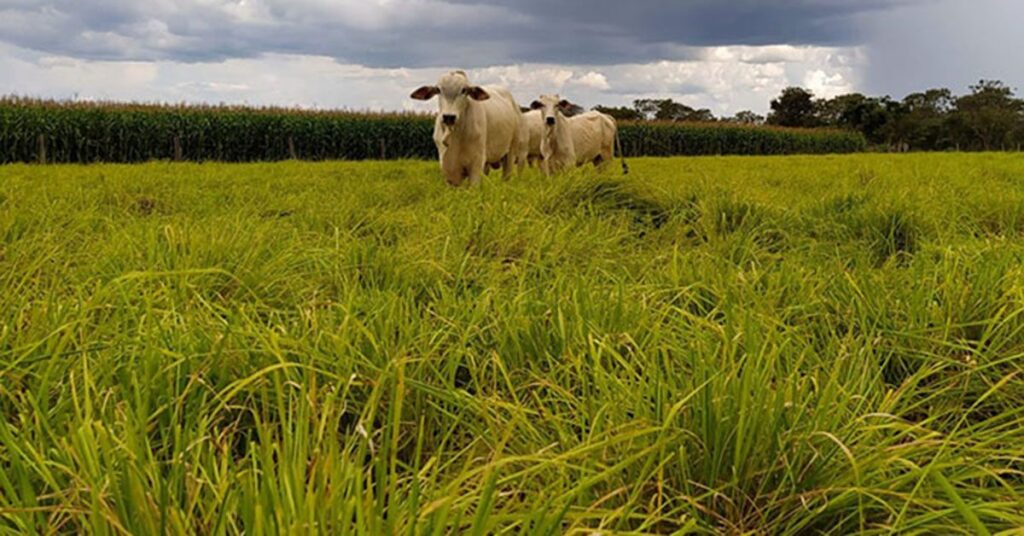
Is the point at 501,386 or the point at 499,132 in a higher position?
the point at 499,132

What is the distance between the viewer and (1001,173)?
992 cm

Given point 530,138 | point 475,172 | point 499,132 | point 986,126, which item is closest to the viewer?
point 475,172

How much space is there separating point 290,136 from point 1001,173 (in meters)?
21.5

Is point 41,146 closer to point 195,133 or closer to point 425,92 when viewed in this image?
point 195,133

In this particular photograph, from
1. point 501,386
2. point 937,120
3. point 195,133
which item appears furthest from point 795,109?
point 501,386

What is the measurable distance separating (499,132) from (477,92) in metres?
1.52

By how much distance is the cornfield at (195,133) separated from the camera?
68.4 ft

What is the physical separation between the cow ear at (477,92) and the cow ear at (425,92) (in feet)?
0.99

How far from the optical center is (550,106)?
34.6 feet

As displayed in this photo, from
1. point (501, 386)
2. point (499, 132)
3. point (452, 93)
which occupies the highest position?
point (452, 93)

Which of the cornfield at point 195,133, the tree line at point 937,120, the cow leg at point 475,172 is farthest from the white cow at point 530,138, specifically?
the tree line at point 937,120

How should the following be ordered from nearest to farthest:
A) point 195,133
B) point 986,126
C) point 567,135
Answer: point 567,135
point 195,133
point 986,126

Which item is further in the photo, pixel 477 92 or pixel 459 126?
pixel 459 126

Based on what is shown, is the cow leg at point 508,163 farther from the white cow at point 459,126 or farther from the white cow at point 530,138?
the white cow at point 459,126
